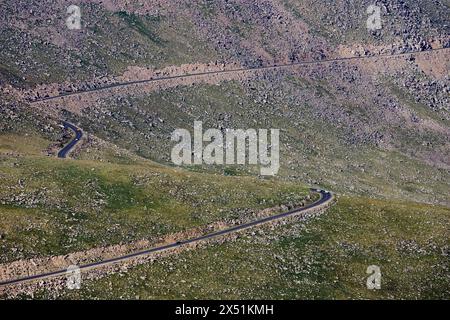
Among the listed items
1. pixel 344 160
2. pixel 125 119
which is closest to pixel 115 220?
pixel 125 119

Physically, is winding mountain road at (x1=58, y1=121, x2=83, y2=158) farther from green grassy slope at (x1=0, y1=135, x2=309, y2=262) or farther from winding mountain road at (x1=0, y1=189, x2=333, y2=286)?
winding mountain road at (x1=0, y1=189, x2=333, y2=286)

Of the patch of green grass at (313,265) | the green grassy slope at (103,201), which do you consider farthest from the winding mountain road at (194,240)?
the green grassy slope at (103,201)

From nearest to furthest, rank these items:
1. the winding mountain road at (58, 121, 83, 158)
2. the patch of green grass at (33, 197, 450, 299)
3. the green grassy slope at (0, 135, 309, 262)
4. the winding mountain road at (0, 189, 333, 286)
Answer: the winding mountain road at (0, 189, 333, 286) → the patch of green grass at (33, 197, 450, 299) → the green grassy slope at (0, 135, 309, 262) → the winding mountain road at (58, 121, 83, 158)

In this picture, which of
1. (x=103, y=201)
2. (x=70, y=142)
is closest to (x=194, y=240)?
(x=103, y=201)

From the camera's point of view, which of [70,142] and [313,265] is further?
[70,142]

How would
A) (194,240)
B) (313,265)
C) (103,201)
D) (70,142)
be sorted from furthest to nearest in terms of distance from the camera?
(70,142) < (103,201) < (194,240) < (313,265)

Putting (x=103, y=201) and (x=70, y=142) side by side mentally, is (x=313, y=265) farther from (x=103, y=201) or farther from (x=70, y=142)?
(x=70, y=142)

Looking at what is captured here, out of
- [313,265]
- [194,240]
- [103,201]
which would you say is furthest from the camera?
[103,201]

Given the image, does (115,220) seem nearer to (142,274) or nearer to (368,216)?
(142,274)

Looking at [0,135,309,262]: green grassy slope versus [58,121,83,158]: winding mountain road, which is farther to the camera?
[58,121,83,158]: winding mountain road

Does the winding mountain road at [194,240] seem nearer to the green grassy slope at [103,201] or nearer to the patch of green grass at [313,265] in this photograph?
the patch of green grass at [313,265]

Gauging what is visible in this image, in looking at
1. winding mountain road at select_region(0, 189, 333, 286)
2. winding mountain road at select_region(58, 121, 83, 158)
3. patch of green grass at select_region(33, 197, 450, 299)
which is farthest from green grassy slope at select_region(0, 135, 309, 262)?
winding mountain road at select_region(58, 121, 83, 158)
